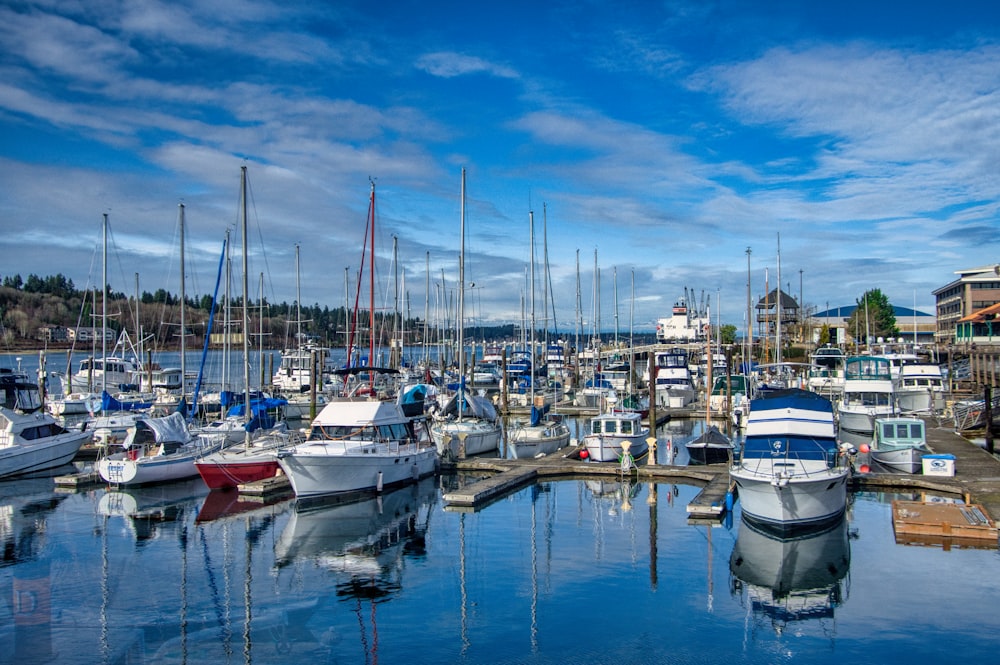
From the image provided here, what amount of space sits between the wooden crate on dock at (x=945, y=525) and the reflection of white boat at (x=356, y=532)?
14954 millimetres

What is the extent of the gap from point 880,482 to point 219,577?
2453 centimetres

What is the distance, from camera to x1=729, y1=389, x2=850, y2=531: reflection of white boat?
23.8 metres

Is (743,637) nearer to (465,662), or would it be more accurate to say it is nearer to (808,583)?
(808,583)

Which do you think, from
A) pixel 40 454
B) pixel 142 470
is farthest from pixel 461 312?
pixel 40 454

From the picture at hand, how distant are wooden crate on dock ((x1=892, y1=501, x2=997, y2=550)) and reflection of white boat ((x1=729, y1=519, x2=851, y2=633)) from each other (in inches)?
68.1

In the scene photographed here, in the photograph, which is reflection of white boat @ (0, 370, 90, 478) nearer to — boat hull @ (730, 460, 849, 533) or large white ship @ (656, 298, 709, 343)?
boat hull @ (730, 460, 849, 533)

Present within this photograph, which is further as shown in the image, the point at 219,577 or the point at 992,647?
the point at 219,577

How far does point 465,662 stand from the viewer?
52.0 ft

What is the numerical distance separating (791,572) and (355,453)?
16.1 m

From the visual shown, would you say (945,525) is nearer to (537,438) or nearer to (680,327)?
(537,438)

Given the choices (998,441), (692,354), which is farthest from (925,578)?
(692,354)

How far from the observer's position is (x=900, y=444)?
33406 mm

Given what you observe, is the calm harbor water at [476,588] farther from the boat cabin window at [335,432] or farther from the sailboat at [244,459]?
the boat cabin window at [335,432]

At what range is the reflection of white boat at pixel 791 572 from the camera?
18906 millimetres
